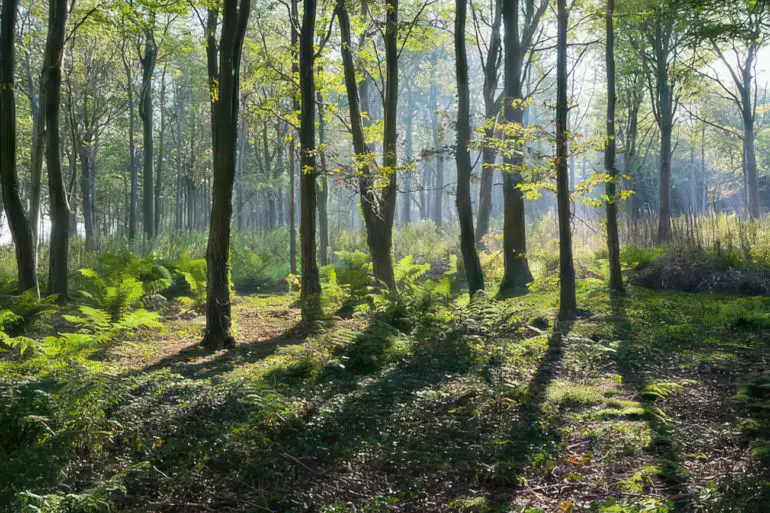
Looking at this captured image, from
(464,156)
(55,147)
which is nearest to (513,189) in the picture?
(464,156)

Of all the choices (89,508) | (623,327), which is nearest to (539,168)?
(623,327)

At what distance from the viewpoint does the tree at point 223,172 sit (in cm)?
730

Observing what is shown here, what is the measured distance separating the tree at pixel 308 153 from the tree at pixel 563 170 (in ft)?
11.9

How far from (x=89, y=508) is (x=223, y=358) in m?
3.95

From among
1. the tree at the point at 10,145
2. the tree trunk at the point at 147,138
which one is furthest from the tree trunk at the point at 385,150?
the tree trunk at the point at 147,138

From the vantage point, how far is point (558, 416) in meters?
4.32

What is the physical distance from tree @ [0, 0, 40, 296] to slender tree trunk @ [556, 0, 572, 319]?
838 cm

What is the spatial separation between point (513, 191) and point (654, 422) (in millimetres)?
7881

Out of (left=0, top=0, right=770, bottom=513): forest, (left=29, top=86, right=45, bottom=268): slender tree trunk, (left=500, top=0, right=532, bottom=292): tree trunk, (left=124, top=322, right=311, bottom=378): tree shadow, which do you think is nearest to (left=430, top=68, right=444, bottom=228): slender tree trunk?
(left=0, top=0, right=770, bottom=513): forest

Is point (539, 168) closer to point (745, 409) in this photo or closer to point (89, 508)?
point (745, 409)

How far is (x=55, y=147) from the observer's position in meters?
10.1

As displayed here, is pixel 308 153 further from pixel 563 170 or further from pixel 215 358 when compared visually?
pixel 563 170

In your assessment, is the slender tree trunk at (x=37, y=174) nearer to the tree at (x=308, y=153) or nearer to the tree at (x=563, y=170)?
the tree at (x=308, y=153)

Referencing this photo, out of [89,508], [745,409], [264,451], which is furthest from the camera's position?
[745,409]
